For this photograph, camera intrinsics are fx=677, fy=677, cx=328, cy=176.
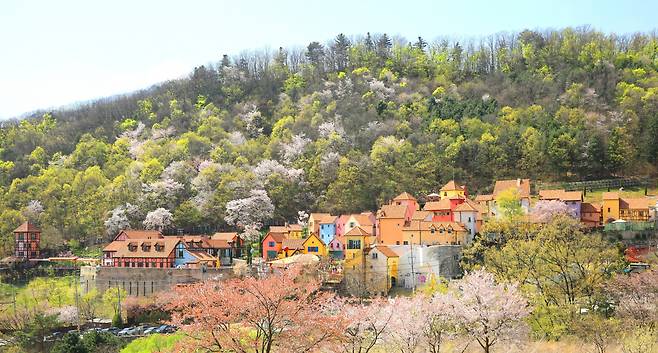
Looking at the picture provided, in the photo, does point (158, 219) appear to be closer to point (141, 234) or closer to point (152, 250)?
point (141, 234)

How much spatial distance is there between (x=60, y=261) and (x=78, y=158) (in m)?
23.4

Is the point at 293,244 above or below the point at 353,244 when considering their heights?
below

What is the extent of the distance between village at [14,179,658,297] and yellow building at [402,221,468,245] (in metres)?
0.06

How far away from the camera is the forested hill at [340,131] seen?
5916cm

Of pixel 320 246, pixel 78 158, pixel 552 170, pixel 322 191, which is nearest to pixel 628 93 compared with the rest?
pixel 552 170

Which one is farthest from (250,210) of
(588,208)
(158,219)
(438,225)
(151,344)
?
(151,344)

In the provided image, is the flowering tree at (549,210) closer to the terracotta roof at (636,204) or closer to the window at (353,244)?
the terracotta roof at (636,204)

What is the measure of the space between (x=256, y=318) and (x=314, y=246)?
97.4 ft

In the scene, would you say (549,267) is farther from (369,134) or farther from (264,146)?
(264,146)

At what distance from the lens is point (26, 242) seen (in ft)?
183

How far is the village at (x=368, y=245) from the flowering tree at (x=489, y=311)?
12947 mm

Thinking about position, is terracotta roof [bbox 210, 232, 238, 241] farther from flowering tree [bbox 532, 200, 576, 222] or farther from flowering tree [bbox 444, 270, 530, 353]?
flowering tree [bbox 444, 270, 530, 353]

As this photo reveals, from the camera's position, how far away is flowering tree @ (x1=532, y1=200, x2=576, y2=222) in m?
41.6

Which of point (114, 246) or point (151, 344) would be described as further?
point (114, 246)
